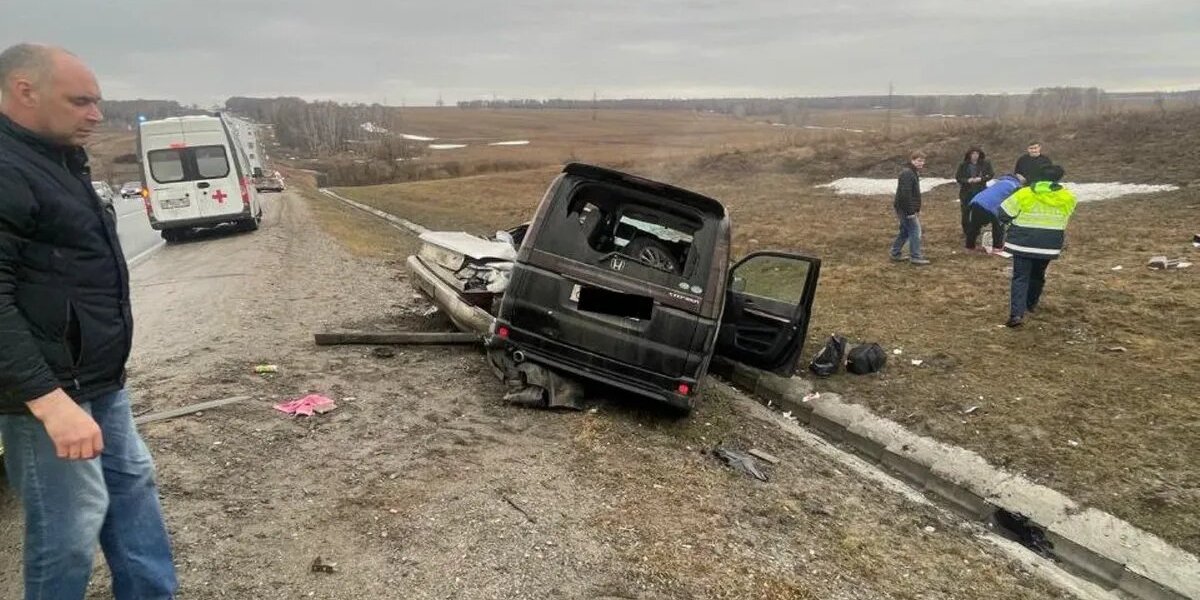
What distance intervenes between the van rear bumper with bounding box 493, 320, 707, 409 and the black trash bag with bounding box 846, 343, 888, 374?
2596mm

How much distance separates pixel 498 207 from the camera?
2478cm

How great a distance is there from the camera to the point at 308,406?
5.05 m

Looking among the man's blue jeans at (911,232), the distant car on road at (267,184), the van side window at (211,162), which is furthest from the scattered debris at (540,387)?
the distant car on road at (267,184)

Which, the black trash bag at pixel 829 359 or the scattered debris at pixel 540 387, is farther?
the black trash bag at pixel 829 359

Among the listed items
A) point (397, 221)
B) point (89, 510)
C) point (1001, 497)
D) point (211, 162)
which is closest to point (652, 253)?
A: point (1001, 497)

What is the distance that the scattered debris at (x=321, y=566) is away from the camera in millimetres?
3178

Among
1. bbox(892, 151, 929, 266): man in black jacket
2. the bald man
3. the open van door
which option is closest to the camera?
the bald man

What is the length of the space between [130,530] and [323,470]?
1.60m

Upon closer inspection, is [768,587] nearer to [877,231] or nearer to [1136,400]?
[1136,400]

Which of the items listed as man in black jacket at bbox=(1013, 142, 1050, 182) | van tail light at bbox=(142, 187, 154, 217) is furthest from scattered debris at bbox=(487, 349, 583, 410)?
van tail light at bbox=(142, 187, 154, 217)

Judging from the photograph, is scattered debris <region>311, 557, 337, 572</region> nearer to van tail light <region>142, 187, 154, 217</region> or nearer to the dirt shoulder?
the dirt shoulder

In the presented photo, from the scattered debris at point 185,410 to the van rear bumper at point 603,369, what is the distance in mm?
1979

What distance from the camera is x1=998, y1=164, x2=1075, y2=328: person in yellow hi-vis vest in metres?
7.34

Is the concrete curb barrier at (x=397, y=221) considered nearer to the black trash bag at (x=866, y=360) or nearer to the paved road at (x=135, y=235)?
the paved road at (x=135, y=235)
